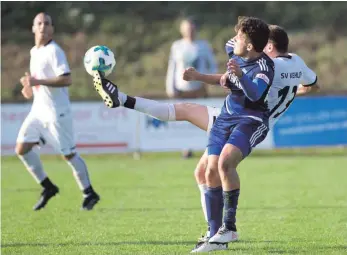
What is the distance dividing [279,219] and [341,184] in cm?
363

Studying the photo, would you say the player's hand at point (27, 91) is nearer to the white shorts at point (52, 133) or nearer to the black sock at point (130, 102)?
the white shorts at point (52, 133)

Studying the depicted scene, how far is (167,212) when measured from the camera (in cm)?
1009

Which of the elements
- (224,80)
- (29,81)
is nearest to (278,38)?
(224,80)

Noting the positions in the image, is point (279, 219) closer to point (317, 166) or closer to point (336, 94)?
point (317, 166)

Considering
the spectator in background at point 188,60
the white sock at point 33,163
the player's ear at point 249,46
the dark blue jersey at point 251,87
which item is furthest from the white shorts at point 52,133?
the spectator in background at point 188,60

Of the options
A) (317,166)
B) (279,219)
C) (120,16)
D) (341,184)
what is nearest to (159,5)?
(120,16)

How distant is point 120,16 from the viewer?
2945 centimetres

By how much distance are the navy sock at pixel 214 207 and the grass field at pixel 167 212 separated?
235 mm

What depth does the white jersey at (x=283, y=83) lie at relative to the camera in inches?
294

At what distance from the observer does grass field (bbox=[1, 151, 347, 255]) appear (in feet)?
25.3

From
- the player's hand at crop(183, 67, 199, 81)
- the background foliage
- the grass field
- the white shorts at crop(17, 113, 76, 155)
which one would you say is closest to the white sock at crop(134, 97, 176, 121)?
the player's hand at crop(183, 67, 199, 81)

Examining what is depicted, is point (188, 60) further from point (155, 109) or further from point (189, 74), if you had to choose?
point (189, 74)

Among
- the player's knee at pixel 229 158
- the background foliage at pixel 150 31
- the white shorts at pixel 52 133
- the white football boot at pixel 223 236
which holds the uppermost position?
the player's knee at pixel 229 158

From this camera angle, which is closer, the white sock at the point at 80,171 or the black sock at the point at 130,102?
the black sock at the point at 130,102
